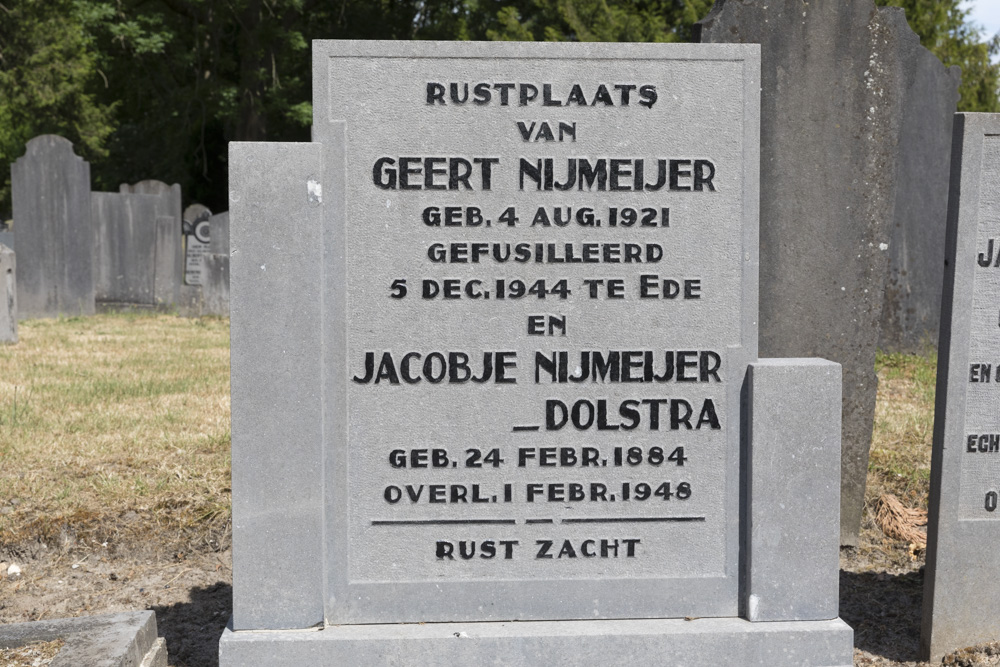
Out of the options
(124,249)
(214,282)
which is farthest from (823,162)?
(124,249)

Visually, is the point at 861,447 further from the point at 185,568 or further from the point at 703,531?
the point at 185,568

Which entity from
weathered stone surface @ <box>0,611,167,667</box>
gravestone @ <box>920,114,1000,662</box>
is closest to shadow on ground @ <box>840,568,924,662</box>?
gravestone @ <box>920,114,1000,662</box>

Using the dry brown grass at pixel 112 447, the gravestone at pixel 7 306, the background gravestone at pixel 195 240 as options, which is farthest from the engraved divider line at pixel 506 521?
the background gravestone at pixel 195 240

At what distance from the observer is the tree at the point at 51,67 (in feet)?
78.6

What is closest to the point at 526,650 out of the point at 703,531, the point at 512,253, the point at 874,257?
the point at 703,531

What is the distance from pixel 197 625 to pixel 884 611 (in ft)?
9.20

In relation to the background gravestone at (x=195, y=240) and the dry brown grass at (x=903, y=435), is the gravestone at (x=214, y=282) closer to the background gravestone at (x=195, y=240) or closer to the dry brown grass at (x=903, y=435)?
the background gravestone at (x=195, y=240)

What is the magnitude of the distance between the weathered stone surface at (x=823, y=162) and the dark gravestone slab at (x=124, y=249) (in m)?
11.5

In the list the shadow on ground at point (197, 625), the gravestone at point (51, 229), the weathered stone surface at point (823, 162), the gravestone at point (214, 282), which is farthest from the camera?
the gravestone at point (214, 282)

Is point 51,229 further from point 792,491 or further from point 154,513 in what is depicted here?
point 792,491

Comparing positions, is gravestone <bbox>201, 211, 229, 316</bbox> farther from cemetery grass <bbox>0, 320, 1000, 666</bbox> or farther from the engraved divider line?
the engraved divider line

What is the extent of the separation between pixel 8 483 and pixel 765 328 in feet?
12.4

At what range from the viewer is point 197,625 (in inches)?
160

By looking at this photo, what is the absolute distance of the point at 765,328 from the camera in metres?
4.71
